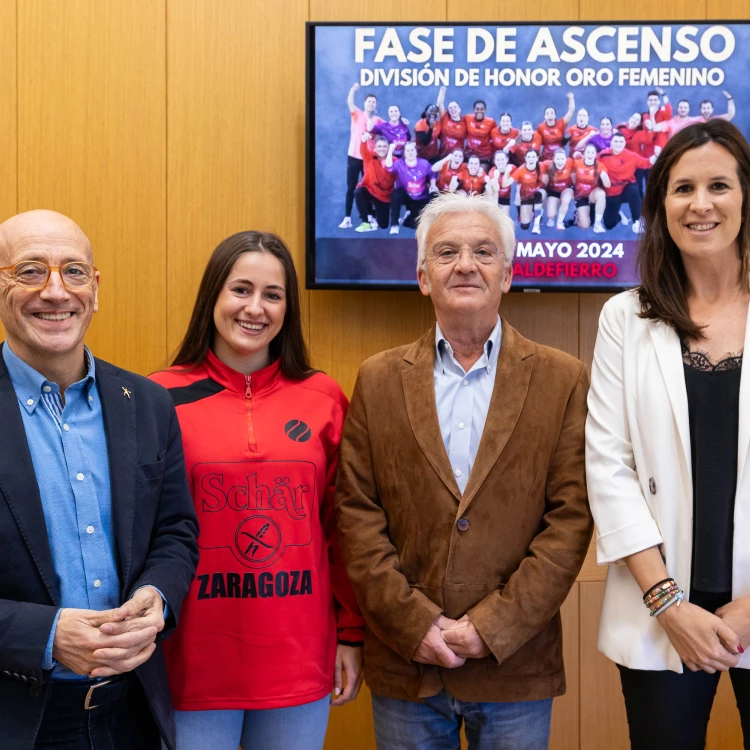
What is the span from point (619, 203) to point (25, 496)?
7.04 ft

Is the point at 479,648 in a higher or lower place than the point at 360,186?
lower

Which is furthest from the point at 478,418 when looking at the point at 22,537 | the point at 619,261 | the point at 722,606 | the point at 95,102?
the point at 95,102

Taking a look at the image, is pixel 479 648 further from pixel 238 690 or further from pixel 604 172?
pixel 604 172

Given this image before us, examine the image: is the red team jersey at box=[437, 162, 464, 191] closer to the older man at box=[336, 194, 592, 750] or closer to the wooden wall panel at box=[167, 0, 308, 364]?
the wooden wall panel at box=[167, 0, 308, 364]

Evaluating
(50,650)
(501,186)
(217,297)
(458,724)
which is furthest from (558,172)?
(50,650)

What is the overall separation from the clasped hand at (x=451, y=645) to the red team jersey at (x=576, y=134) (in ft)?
5.66

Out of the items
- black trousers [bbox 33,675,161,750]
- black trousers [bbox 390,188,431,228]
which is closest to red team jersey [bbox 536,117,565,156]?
black trousers [bbox 390,188,431,228]

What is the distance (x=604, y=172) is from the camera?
280cm

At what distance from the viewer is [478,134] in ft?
9.17

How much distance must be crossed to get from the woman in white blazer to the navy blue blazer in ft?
3.03

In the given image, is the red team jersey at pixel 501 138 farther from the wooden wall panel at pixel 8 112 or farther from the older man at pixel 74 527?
the wooden wall panel at pixel 8 112

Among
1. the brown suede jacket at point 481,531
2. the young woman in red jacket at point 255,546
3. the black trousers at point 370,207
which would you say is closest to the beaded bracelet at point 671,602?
the brown suede jacket at point 481,531

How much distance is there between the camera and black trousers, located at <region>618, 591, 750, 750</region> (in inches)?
67.7

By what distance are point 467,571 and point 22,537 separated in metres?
0.94
